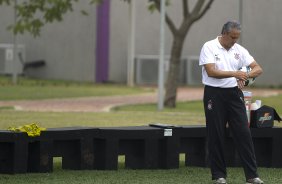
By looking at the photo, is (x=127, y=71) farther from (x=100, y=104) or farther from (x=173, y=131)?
(x=173, y=131)

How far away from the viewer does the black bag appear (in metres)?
12.4

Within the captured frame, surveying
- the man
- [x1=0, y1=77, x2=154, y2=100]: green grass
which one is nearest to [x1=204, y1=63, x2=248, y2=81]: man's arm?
the man

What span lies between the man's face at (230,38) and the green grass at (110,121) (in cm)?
176

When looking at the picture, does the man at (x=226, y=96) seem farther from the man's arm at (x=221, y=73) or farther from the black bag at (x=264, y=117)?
the black bag at (x=264, y=117)

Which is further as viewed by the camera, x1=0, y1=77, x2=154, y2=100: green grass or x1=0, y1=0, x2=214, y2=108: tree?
x1=0, y1=77, x2=154, y2=100: green grass

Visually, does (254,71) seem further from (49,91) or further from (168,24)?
(49,91)

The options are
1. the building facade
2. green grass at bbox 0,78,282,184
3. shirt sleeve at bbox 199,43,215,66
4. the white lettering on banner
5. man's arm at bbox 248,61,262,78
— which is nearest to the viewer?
shirt sleeve at bbox 199,43,215,66

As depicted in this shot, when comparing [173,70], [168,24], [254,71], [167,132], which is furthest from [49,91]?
[254,71]

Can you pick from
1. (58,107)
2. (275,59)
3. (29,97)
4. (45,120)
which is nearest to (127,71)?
(275,59)

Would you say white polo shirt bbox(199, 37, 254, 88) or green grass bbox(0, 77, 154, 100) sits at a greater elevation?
white polo shirt bbox(199, 37, 254, 88)

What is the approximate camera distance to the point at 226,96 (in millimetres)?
11039

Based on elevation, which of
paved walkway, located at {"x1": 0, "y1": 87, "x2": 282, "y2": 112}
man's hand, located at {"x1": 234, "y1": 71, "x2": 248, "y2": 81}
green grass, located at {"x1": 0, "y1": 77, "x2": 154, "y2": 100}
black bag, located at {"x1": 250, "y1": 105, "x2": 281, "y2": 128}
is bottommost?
paved walkway, located at {"x1": 0, "y1": 87, "x2": 282, "y2": 112}

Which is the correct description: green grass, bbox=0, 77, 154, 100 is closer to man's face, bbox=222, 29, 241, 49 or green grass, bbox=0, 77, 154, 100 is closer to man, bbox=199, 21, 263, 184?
man, bbox=199, 21, 263, 184

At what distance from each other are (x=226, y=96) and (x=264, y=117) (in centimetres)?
162
